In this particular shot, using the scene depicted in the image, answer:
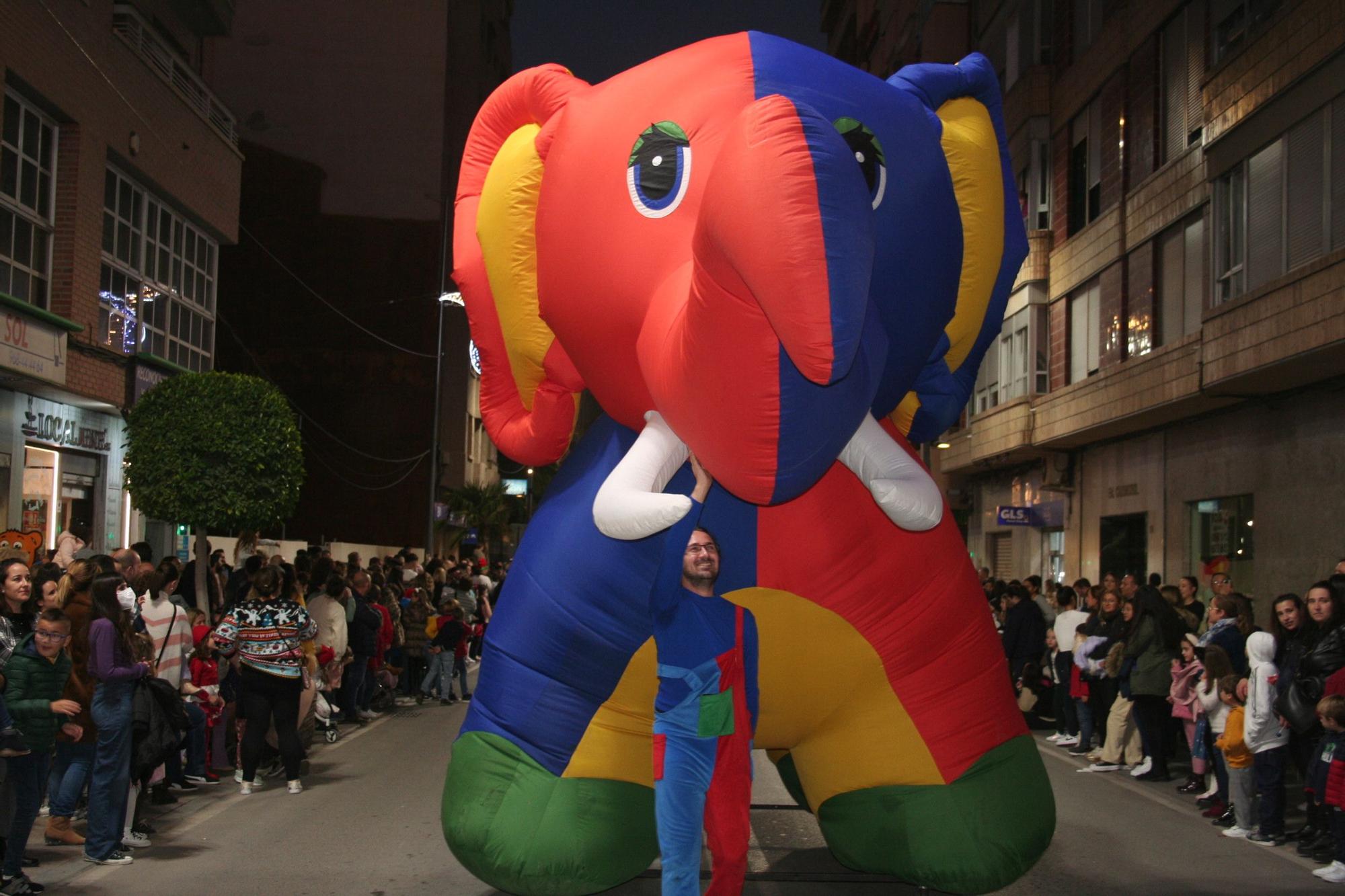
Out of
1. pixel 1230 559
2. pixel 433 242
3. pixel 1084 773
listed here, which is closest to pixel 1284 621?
pixel 1084 773

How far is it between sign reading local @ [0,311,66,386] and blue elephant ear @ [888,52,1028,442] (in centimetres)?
1317

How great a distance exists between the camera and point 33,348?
55.4 ft

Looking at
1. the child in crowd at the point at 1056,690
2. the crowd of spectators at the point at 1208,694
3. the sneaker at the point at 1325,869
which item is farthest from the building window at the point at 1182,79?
the sneaker at the point at 1325,869

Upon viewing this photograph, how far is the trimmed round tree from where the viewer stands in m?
16.0

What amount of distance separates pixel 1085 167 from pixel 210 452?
1569cm

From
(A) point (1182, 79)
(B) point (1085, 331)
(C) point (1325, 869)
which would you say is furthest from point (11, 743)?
(B) point (1085, 331)

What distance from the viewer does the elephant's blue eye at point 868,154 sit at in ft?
17.0

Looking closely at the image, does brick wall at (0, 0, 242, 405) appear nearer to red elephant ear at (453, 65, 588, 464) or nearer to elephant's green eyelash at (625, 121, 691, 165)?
red elephant ear at (453, 65, 588, 464)

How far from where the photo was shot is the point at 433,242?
144 feet

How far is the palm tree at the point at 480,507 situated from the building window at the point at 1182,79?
2953 centimetres

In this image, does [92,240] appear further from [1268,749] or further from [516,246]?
[1268,749]

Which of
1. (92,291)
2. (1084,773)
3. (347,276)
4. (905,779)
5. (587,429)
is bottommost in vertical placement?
(1084,773)

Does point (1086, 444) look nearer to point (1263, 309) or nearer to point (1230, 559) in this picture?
point (1230, 559)

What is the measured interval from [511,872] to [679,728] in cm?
98
